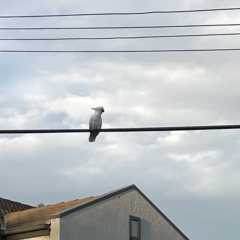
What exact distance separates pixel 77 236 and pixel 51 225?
109 centimetres

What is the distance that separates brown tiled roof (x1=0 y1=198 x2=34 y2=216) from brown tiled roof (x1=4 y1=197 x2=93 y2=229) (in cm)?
77

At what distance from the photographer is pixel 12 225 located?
2298 centimetres

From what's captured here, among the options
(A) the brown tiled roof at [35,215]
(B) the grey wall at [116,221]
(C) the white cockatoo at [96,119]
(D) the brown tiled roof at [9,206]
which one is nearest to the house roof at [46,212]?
(A) the brown tiled roof at [35,215]

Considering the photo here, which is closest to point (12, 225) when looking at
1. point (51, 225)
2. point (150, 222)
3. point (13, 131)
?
point (51, 225)

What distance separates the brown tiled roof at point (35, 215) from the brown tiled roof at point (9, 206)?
2.53 ft

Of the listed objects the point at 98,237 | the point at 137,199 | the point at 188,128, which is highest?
the point at 137,199

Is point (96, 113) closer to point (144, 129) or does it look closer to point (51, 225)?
point (144, 129)

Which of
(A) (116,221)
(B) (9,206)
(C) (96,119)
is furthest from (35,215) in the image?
(C) (96,119)

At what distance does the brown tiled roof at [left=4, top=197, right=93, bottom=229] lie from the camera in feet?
74.8

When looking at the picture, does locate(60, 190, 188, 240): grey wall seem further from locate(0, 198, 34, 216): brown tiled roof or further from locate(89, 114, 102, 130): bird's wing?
locate(89, 114, 102, 130): bird's wing

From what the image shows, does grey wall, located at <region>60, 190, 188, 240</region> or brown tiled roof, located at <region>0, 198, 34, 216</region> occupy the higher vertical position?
brown tiled roof, located at <region>0, 198, 34, 216</region>

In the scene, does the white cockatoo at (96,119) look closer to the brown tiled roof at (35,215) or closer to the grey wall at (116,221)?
the grey wall at (116,221)

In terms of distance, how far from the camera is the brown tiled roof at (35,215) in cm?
2281

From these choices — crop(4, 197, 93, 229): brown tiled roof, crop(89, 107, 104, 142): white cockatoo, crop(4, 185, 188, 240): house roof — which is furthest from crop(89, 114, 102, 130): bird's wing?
crop(4, 197, 93, 229): brown tiled roof
